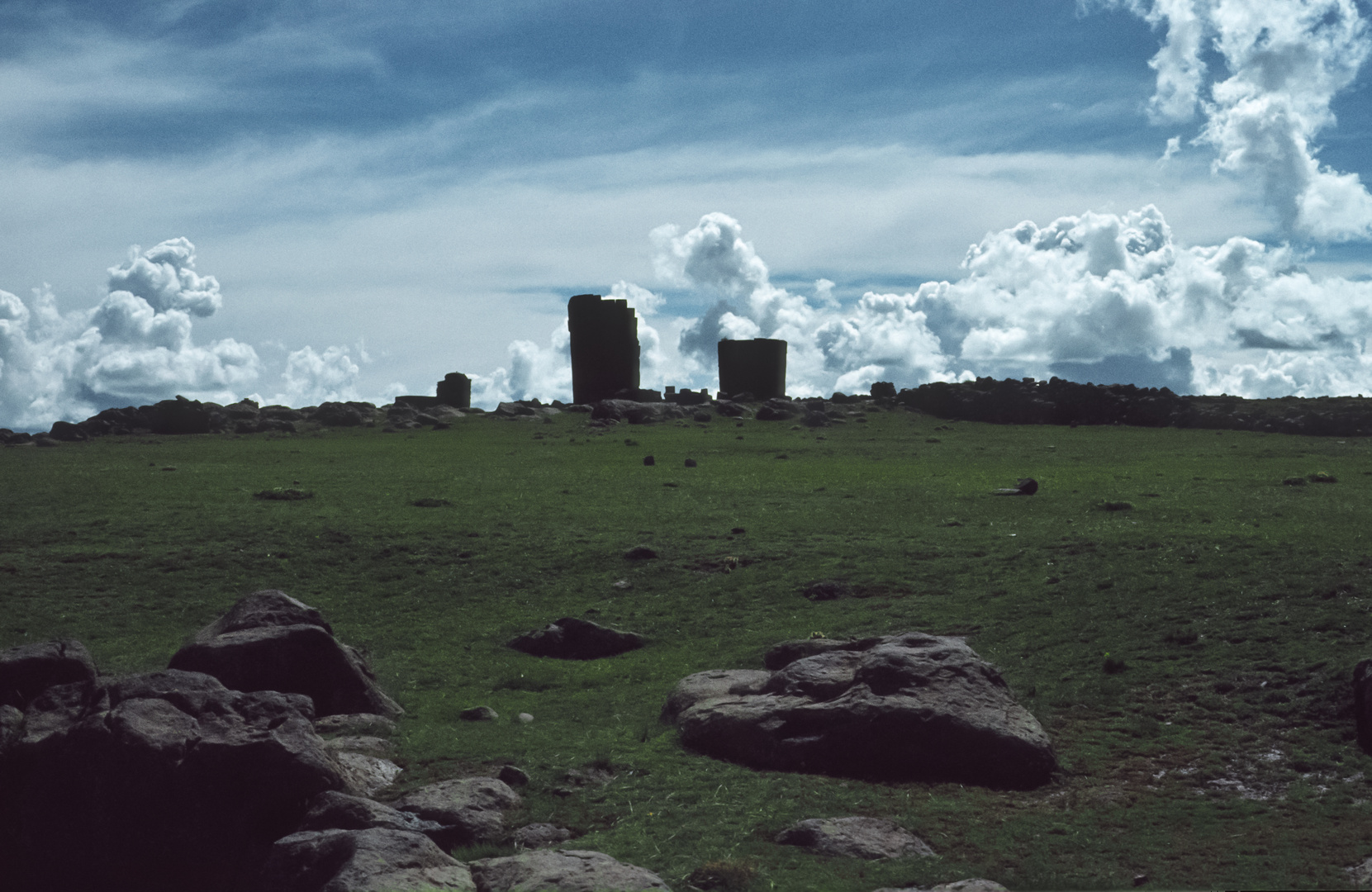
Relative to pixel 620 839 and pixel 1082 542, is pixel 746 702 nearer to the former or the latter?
pixel 620 839

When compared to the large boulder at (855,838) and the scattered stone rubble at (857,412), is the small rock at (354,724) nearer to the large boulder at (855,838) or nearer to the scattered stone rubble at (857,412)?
the large boulder at (855,838)

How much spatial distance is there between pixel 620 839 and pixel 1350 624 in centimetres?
918

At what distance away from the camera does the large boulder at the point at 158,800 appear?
9.33 m

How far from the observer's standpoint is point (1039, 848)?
8.84 metres

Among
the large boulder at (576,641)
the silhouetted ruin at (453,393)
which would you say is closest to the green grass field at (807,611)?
the large boulder at (576,641)

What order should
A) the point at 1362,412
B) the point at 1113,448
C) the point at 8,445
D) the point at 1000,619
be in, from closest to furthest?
the point at 1000,619 < the point at 1113,448 < the point at 8,445 < the point at 1362,412

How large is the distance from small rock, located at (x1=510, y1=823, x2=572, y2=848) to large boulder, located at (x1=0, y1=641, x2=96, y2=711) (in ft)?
15.7

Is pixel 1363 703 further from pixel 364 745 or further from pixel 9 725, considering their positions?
pixel 9 725

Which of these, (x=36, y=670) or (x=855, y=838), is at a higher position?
(x=36, y=670)

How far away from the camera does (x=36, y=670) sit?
1101 cm

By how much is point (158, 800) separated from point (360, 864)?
9.07 ft

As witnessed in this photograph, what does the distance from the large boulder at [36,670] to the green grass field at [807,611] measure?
3.21 m

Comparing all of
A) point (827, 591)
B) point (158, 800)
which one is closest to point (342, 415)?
point (827, 591)

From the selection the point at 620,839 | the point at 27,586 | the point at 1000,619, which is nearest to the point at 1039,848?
the point at 620,839
